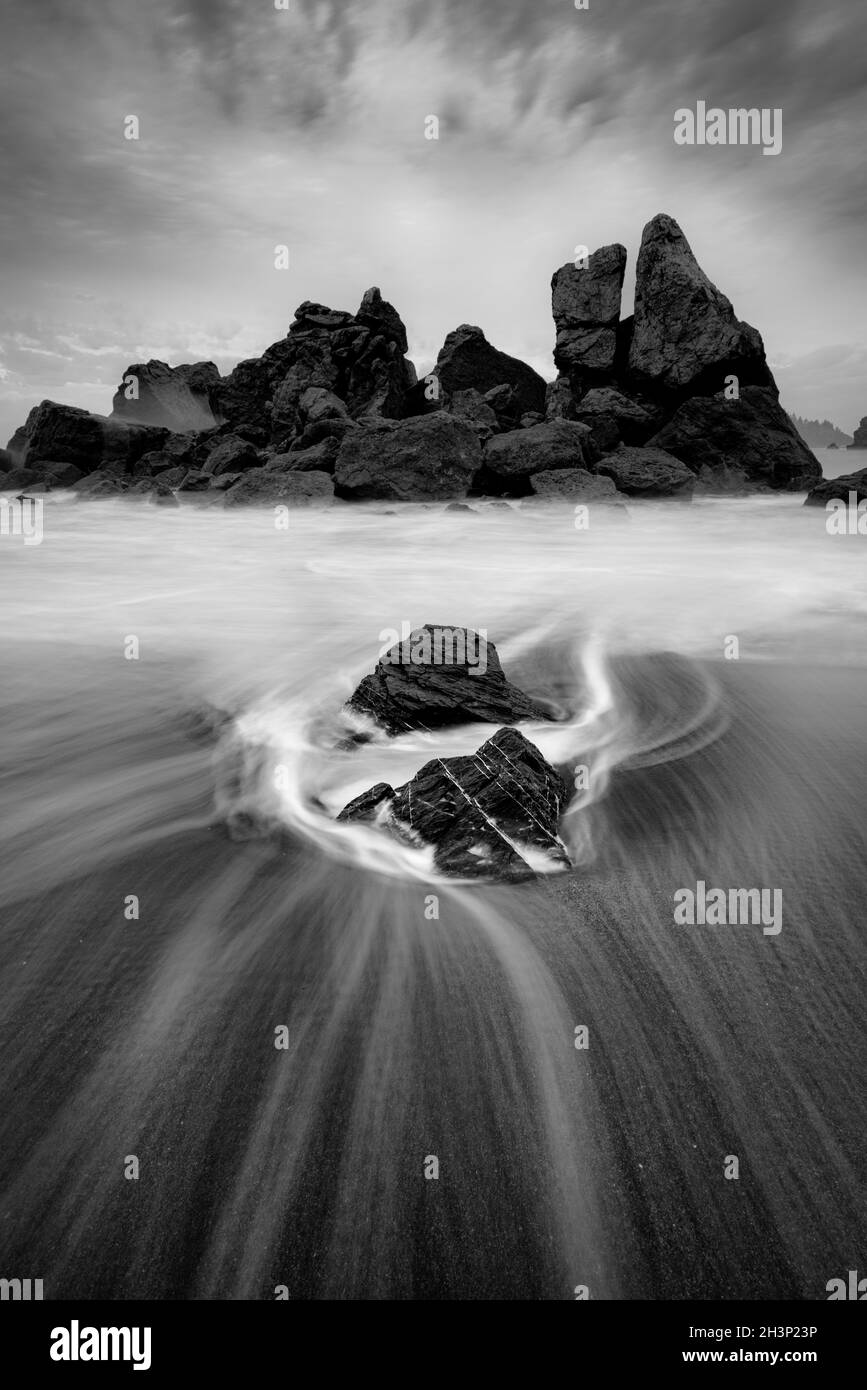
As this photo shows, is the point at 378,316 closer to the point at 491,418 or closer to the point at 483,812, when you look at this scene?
the point at 491,418

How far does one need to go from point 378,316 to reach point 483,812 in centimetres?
3563

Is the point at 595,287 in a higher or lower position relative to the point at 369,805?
higher

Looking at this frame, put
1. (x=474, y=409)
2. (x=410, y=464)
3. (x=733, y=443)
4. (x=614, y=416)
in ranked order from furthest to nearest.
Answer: (x=474, y=409) < (x=733, y=443) < (x=614, y=416) < (x=410, y=464)

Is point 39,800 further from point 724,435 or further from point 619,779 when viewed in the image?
point 724,435

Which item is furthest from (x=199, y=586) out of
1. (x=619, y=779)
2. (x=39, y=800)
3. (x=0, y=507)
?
(x=0, y=507)

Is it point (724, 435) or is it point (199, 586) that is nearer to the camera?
point (199, 586)

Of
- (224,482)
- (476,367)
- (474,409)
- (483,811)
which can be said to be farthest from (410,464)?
(476,367)

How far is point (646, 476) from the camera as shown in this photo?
67.4 ft

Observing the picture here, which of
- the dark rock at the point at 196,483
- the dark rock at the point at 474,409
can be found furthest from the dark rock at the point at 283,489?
the dark rock at the point at 474,409

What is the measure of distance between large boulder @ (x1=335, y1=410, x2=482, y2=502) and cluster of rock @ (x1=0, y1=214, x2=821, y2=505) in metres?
0.04

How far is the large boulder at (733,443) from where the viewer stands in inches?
1005

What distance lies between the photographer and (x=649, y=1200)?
5.58 feet

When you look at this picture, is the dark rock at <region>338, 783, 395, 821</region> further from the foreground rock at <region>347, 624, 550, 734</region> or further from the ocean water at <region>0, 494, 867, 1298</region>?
the foreground rock at <region>347, 624, 550, 734</region>
